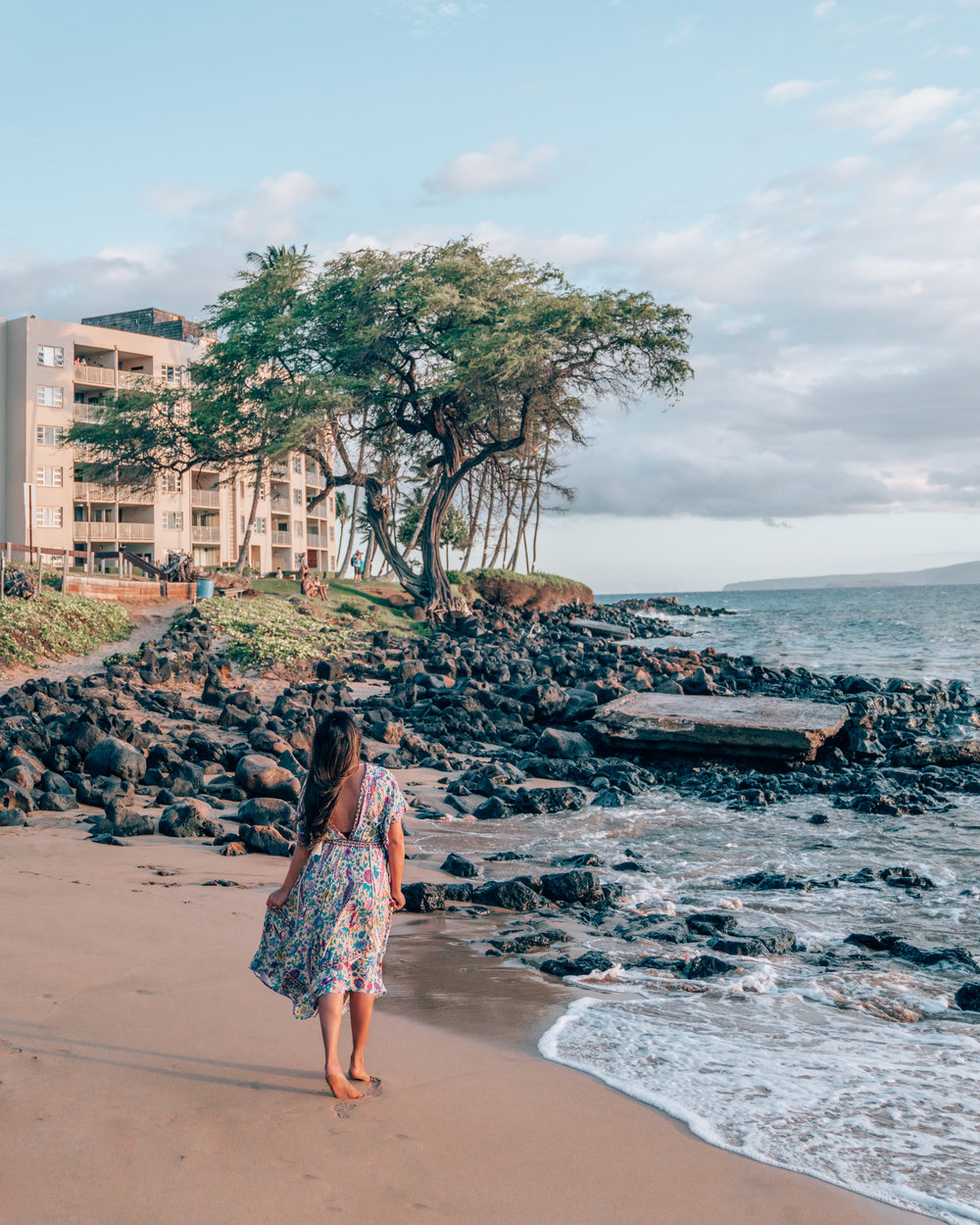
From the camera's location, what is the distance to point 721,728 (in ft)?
40.1

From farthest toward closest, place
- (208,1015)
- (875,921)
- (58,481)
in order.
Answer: (58,481) < (875,921) < (208,1015)

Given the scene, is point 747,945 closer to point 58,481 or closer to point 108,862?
point 108,862

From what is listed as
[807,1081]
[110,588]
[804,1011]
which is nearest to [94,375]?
[110,588]

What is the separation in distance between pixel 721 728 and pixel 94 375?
48.1m

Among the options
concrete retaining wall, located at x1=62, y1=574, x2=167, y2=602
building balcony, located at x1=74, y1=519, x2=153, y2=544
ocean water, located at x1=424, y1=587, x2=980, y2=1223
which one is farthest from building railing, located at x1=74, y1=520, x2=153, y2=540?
ocean water, located at x1=424, y1=587, x2=980, y2=1223

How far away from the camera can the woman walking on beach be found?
12.3 feet

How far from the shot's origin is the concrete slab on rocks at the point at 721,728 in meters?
12.1

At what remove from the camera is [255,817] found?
8008 mm

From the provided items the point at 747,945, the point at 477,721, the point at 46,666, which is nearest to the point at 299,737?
the point at 477,721

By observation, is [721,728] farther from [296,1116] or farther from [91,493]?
[91,493]

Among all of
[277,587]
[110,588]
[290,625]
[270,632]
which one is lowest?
[270,632]

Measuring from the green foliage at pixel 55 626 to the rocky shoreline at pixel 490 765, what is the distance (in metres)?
→ 1.31

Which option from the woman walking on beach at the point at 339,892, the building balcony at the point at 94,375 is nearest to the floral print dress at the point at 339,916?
the woman walking on beach at the point at 339,892

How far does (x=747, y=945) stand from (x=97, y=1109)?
365 centimetres
